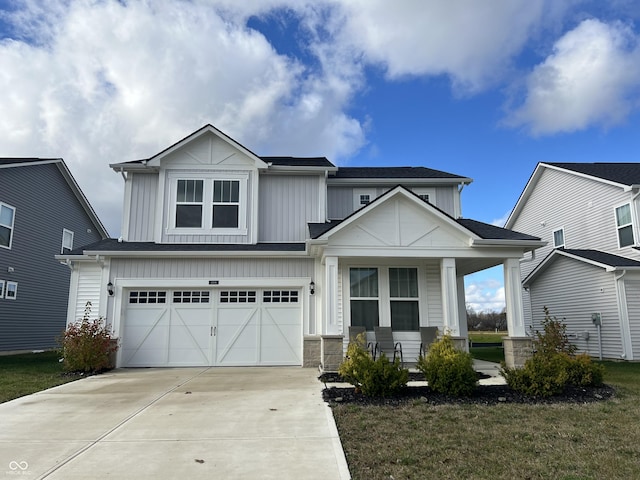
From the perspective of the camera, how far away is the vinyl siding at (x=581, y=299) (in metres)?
13.8

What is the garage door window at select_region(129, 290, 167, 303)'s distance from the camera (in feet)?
38.4

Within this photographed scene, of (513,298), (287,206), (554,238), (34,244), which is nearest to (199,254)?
(287,206)

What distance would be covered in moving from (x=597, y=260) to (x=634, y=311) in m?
1.82

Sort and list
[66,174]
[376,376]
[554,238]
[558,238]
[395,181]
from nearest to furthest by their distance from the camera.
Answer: [376,376]
[395,181]
[558,238]
[554,238]
[66,174]

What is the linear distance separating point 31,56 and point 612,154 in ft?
76.1

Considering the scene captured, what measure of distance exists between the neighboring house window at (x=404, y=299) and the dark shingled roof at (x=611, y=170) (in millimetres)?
8828

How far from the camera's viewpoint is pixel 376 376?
7.21 meters

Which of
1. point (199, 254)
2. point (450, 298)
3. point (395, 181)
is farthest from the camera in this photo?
point (395, 181)

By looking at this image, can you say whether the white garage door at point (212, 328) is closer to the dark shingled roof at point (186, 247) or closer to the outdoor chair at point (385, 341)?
the dark shingled roof at point (186, 247)

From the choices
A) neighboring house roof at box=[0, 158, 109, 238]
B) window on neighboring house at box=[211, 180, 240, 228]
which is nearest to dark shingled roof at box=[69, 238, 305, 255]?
window on neighboring house at box=[211, 180, 240, 228]

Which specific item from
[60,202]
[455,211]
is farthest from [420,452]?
[60,202]

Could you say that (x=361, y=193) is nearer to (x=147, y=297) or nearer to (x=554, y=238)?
(x=147, y=297)

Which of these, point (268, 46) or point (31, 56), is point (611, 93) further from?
point (31, 56)

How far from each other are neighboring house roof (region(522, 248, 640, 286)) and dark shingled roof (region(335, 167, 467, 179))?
512 cm
